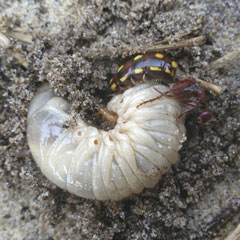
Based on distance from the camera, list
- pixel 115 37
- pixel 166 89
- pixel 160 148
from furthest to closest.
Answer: pixel 115 37, pixel 166 89, pixel 160 148

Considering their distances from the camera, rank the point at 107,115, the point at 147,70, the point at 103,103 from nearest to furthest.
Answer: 1. the point at 147,70
2. the point at 107,115
3. the point at 103,103

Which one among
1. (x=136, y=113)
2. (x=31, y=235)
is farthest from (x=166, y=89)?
(x=31, y=235)

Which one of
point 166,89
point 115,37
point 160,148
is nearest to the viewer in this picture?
point 160,148

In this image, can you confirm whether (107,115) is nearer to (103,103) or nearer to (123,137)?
(103,103)

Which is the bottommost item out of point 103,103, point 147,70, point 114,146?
point 114,146

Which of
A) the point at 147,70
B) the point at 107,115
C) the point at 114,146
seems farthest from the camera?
the point at 107,115

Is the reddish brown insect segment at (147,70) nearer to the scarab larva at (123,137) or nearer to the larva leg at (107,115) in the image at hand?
the scarab larva at (123,137)

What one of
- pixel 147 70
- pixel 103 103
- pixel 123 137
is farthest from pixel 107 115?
pixel 147 70

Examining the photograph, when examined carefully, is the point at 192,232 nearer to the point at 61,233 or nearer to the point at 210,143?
the point at 210,143
